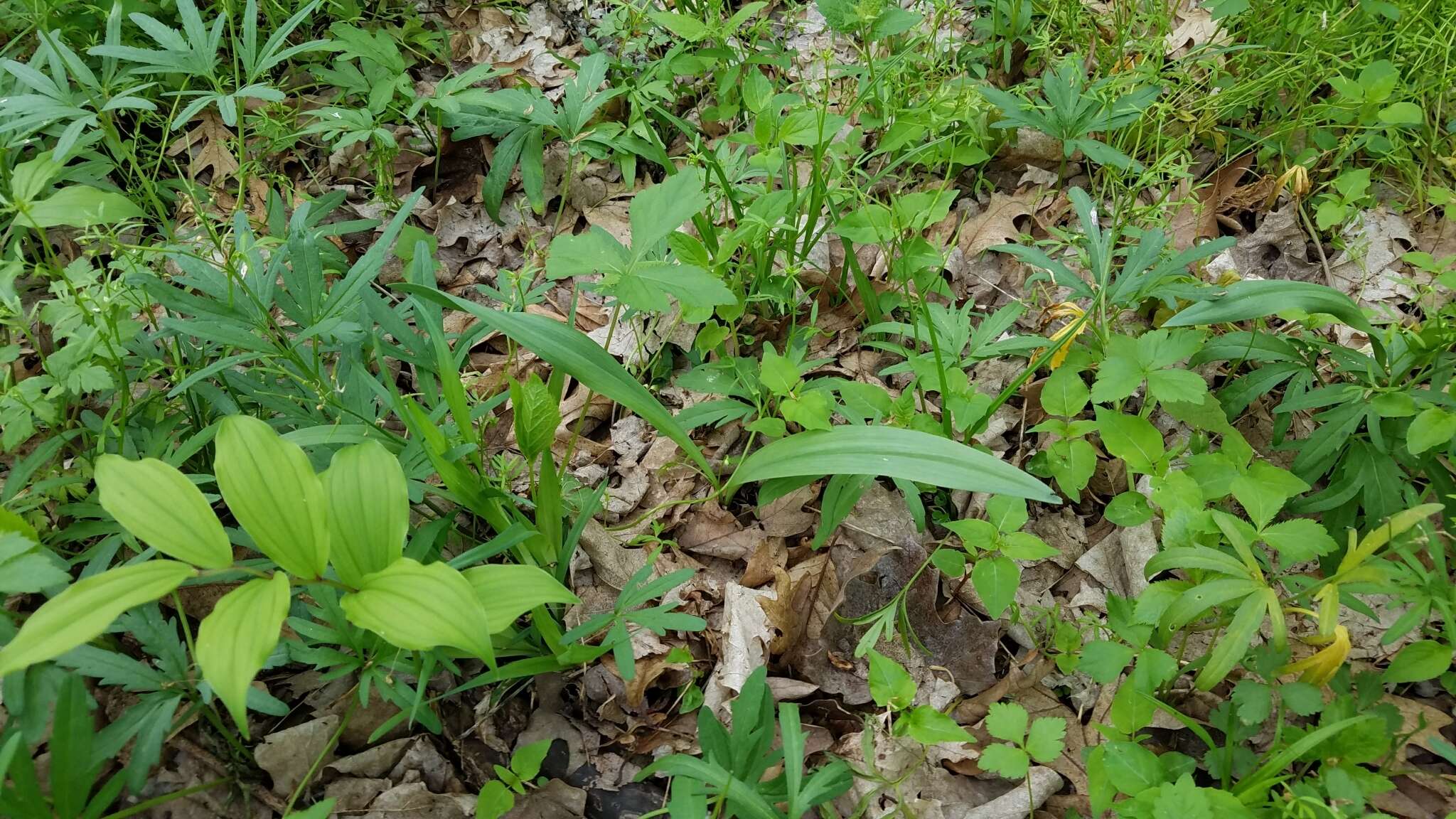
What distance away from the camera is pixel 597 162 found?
2.29m

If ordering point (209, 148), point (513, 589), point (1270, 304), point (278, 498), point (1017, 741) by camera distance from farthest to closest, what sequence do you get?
point (209, 148) → point (1270, 304) → point (1017, 741) → point (513, 589) → point (278, 498)

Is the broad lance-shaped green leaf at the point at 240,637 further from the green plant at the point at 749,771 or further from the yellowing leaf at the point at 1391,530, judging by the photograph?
the yellowing leaf at the point at 1391,530

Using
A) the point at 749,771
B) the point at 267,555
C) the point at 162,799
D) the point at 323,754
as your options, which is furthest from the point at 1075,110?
the point at 162,799

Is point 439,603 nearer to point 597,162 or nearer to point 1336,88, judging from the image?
point 597,162

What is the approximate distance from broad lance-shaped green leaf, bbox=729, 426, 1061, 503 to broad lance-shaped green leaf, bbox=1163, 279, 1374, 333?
47cm

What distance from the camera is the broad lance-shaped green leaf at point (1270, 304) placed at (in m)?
1.46

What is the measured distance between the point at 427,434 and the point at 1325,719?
4.81ft

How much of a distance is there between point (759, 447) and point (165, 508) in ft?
3.67

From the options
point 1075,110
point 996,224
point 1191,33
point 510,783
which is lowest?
point 510,783

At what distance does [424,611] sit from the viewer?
0.93 m

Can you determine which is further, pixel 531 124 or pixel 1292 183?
pixel 531 124

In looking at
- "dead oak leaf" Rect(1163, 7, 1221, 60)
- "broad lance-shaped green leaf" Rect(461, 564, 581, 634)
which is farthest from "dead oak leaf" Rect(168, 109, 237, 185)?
"dead oak leaf" Rect(1163, 7, 1221, 60)

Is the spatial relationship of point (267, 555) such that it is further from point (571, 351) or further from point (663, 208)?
point (663, 208)

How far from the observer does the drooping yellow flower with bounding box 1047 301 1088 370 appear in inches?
61.3
